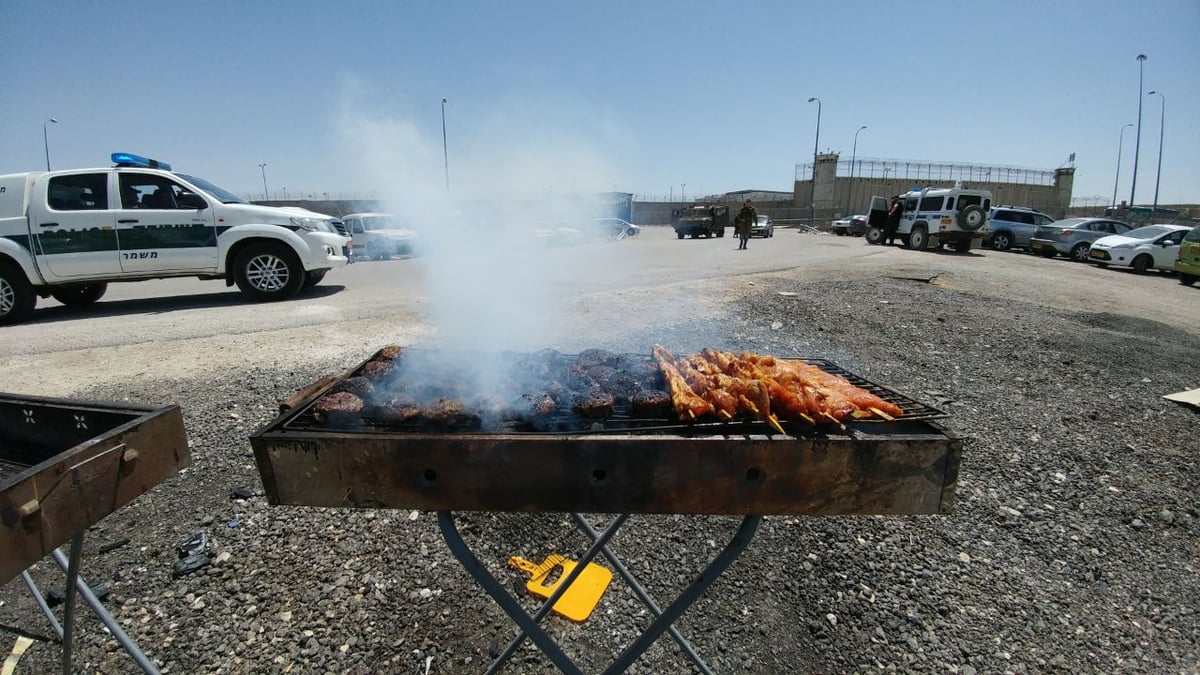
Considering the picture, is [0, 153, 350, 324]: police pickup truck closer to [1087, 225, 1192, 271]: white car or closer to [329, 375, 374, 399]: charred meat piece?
[329, 375, 374, 399]: charred meat piece

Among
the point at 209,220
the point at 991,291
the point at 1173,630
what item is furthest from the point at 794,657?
the point at 991,291

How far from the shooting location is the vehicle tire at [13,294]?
668 cm

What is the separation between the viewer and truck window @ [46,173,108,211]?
6.77 meters

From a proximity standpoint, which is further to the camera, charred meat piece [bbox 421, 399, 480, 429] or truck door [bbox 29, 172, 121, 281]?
truck door [bbox 29, 172, 121, 281]

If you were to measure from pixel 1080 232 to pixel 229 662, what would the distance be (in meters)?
23.9

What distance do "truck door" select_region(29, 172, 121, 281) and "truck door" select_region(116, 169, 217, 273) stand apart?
0.18 m

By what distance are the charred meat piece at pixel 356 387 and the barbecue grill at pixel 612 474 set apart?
0.47 meters

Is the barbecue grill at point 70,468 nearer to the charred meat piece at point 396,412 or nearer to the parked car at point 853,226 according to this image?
the charred meat piece at point 396,412

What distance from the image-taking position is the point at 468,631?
7.80 feet

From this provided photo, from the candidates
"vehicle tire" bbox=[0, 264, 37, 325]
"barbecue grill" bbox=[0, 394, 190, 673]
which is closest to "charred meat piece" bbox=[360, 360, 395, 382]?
"barbecue grill" bbox=[0, 394, 190, 673]

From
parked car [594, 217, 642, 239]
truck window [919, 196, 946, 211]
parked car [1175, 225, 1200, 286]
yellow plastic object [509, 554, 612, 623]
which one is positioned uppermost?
truck window [919, 196, 946, 211]

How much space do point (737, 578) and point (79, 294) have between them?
1032 cm

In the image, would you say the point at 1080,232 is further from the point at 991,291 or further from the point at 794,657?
the point at 794,657

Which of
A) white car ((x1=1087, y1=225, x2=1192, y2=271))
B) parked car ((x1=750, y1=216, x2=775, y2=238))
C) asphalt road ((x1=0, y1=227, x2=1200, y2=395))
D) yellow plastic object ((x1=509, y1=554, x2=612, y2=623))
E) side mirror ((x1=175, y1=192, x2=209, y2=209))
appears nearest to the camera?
yellow plastic object ((x1=509, y1=554, x2=612, y2=623))
